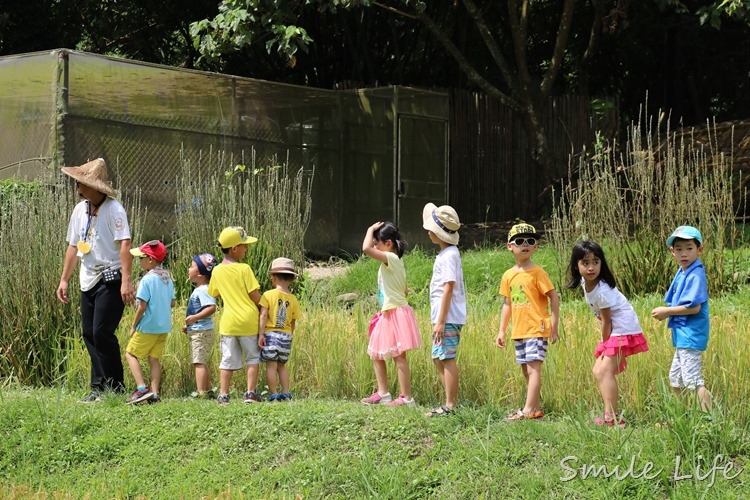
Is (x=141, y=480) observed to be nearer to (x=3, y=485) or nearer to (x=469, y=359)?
(x=3, y=485)

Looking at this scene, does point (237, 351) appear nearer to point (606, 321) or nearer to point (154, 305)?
point (154, 305)

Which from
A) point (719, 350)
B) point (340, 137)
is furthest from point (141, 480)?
point (340, 137)

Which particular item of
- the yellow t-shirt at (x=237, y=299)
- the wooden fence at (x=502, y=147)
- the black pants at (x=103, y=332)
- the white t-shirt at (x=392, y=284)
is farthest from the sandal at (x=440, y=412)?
the wooden fence at (x=502, y=147)

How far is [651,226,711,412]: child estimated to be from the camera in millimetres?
6266

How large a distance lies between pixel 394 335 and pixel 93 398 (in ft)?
6.98

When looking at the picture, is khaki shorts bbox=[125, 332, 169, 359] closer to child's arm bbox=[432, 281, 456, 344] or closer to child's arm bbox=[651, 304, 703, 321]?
child's arm bbox=[432, 281, 456, 344]

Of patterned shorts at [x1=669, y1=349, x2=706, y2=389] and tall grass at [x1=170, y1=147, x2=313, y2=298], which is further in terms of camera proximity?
tall grass at [x1=170, y1=147, x2=313, y2=298]

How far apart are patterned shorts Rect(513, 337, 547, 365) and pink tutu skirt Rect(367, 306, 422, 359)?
0.78m

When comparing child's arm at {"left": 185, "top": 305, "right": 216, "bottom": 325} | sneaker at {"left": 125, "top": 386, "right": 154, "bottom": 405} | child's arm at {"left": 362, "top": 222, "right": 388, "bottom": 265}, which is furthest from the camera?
child's arm at {"left": 185, "top": 305, "right": 216, "bottom": 325}

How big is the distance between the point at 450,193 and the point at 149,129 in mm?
6030

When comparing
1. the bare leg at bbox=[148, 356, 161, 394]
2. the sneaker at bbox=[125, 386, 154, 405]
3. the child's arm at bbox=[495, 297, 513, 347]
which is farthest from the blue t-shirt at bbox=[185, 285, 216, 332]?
the child's arm at bbox=[495, 297, 513, 347]

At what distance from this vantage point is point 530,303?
6832mm

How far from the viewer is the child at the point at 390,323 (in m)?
7.32

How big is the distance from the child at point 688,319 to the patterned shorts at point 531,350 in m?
0.77
